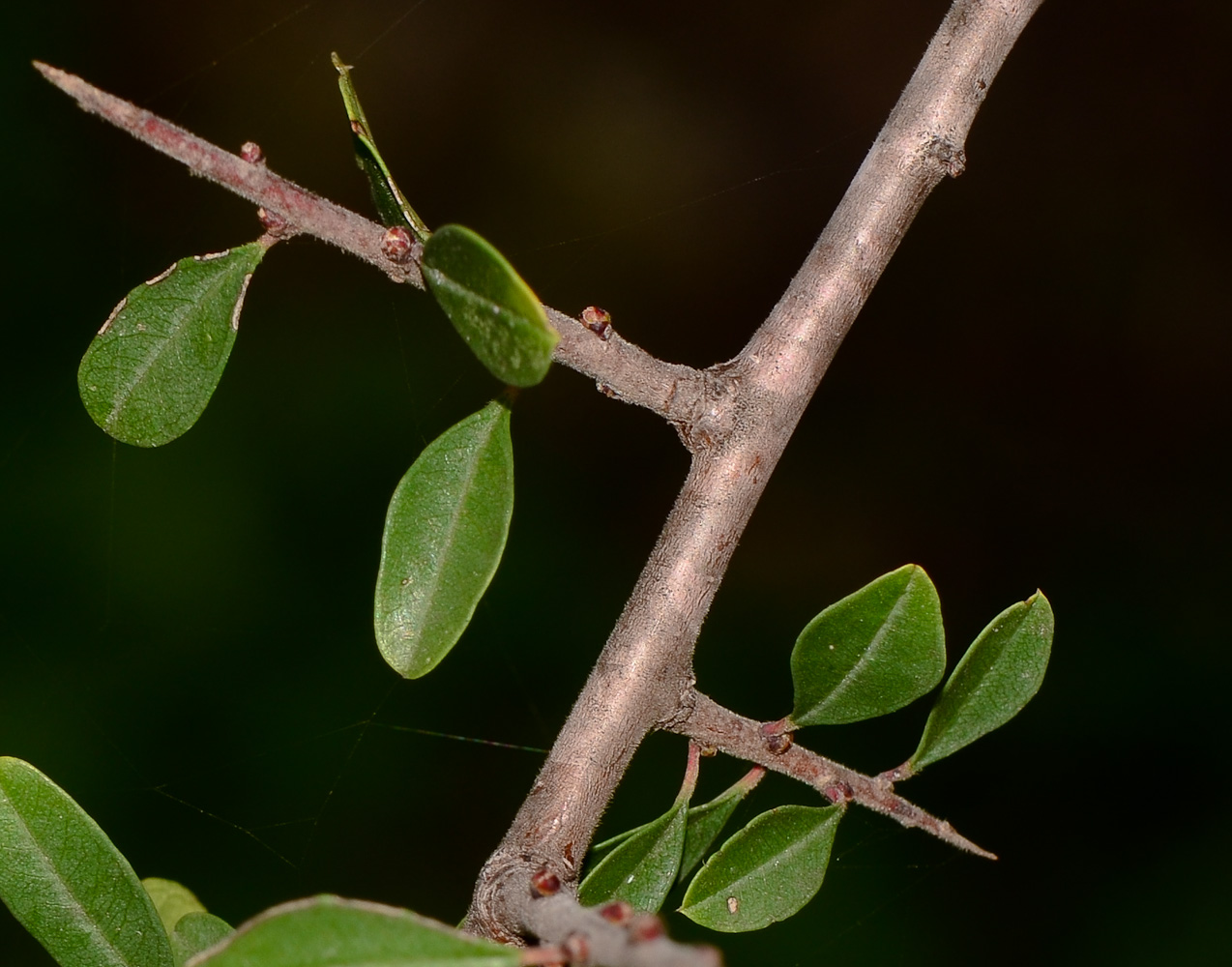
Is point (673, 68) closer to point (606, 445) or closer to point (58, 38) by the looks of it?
point (606, 445)

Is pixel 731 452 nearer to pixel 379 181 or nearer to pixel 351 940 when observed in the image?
pixel 379 181

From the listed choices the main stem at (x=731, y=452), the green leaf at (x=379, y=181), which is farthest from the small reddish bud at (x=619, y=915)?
the green leaf at (x=379, y=181)

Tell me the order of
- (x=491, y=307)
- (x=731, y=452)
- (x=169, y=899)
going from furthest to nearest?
(x=169, y=899) < (x=731, y=452) < (x=491, y=307)

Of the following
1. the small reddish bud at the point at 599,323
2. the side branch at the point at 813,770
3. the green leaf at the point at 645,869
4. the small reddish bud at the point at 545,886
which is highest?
the small reddish bud at the point at 599,323

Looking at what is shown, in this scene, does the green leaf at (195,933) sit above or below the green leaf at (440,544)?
below

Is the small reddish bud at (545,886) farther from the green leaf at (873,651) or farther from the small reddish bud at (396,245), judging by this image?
the small reddish bud at (396,245)

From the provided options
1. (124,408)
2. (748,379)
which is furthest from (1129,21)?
(124,408)

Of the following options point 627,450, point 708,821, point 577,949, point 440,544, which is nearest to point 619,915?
point 577,949
